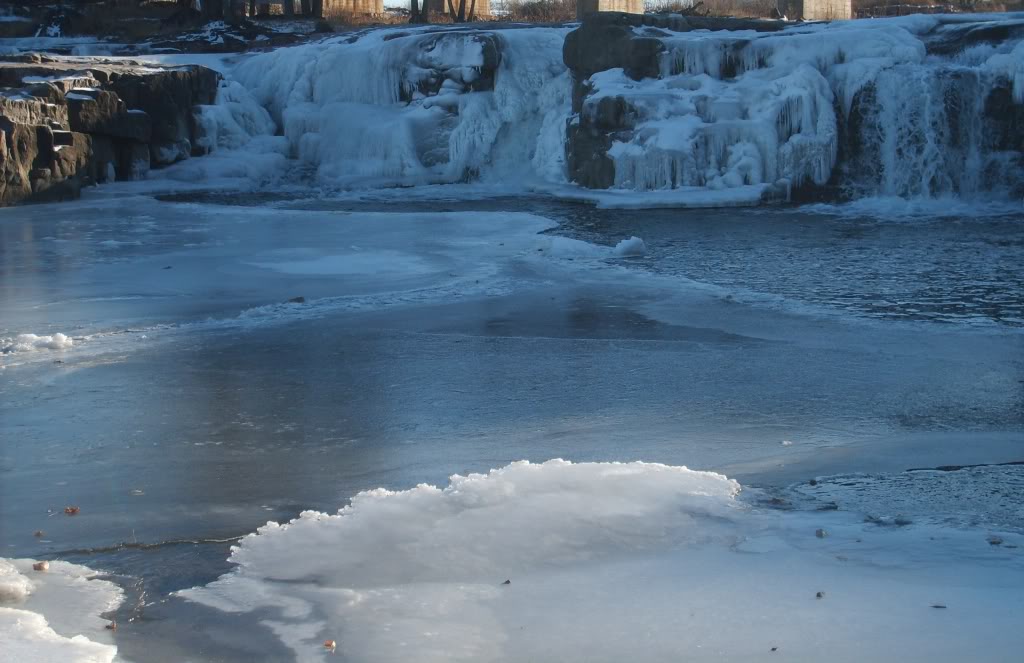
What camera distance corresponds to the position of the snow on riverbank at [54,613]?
2.63 metres

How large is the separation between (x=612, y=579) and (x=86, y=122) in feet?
49.0

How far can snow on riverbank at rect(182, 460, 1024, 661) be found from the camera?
2.70 metres

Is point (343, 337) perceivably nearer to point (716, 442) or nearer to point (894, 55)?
point (716, 442)

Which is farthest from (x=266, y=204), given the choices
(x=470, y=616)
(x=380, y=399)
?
(x=470, y=616)

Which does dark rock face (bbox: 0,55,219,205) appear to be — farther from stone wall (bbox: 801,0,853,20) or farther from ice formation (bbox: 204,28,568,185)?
stone wall (bbox: 801,0,853,20)

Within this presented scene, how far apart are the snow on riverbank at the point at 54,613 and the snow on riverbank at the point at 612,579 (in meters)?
0.29

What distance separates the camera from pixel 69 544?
135 inches

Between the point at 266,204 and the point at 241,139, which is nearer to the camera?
the point at 266,204

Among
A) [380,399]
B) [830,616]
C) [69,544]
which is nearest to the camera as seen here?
[830,616]

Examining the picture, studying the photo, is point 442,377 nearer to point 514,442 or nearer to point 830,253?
point 514,442

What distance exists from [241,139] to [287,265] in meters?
10.8

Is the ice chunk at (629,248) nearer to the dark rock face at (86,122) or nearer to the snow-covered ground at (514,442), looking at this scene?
the snow-covered ground at (514,442)

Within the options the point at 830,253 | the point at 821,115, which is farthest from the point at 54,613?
the point at 821,115

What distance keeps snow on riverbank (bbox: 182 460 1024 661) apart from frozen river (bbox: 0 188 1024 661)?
18 centimetres
